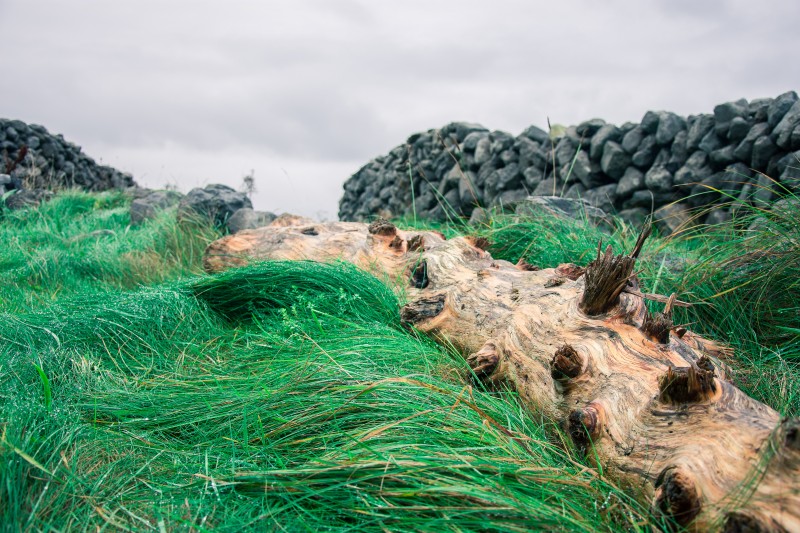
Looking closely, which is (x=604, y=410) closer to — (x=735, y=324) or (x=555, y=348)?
(x=555, y=348)

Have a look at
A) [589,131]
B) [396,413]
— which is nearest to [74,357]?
[396,413]

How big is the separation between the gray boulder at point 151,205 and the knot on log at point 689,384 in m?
8.18

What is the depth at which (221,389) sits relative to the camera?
2338 millimetres

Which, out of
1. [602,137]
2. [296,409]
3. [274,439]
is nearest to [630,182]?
[602,137]

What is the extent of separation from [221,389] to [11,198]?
9748 millimetres

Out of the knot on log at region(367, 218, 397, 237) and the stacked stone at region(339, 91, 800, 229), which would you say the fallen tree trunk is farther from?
the stacked stone at region(339, 91, 800, 229)

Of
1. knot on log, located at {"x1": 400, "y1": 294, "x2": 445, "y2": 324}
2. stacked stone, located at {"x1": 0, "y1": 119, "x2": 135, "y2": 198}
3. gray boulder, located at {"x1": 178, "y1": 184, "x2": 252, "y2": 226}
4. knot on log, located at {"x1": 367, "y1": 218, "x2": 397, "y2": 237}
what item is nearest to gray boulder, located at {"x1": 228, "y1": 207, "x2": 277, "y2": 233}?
gray boulder, located at {"x1": 178, "y1": 184, "x2": 252, "y2": 226}

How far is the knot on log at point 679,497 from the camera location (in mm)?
1432

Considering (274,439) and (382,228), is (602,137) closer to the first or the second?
(382,228)

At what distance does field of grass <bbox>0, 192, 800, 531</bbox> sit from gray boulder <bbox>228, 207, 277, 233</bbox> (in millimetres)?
3338

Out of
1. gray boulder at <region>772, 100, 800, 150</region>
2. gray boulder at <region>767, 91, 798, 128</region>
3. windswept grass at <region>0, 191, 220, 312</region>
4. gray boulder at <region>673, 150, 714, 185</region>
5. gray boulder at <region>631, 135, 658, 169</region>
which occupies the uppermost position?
gray boulder at <region>767, 91, 798, 128</region>

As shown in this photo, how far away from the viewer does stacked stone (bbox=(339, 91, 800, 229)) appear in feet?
21.3

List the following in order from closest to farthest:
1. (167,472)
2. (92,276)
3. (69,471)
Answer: (69,471) → (167,472) → (92,276)

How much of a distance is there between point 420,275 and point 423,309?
2.24ft
